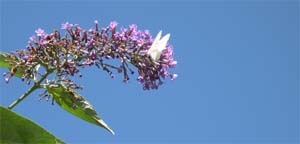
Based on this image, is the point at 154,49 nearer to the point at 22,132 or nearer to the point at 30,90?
the point at 30,90

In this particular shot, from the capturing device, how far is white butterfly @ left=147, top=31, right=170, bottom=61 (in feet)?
7.97

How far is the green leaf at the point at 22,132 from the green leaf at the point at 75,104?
0.39 metres

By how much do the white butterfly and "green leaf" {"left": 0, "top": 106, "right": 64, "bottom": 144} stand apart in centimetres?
79

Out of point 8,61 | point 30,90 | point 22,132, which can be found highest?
point 8,61

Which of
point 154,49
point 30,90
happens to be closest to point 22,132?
point 30,90

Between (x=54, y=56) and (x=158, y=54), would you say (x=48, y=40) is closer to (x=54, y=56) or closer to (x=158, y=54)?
(x=54, y=56)

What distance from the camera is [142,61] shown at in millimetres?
2596

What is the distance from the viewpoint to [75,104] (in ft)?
8.20

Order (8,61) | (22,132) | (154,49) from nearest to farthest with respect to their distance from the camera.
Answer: (22,132) → (154,49) → (8,61)

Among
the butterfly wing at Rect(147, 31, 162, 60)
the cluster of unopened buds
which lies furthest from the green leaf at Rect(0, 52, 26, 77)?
the butterfly wing at Rect(147, 31, 162, 60)

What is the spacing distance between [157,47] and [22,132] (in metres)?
0.92

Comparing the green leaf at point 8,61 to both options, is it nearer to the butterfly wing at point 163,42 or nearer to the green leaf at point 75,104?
the green leaf at point 75,104

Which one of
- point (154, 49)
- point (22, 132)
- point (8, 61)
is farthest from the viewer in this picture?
point (8, 61)

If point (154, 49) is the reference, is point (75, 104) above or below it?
below
